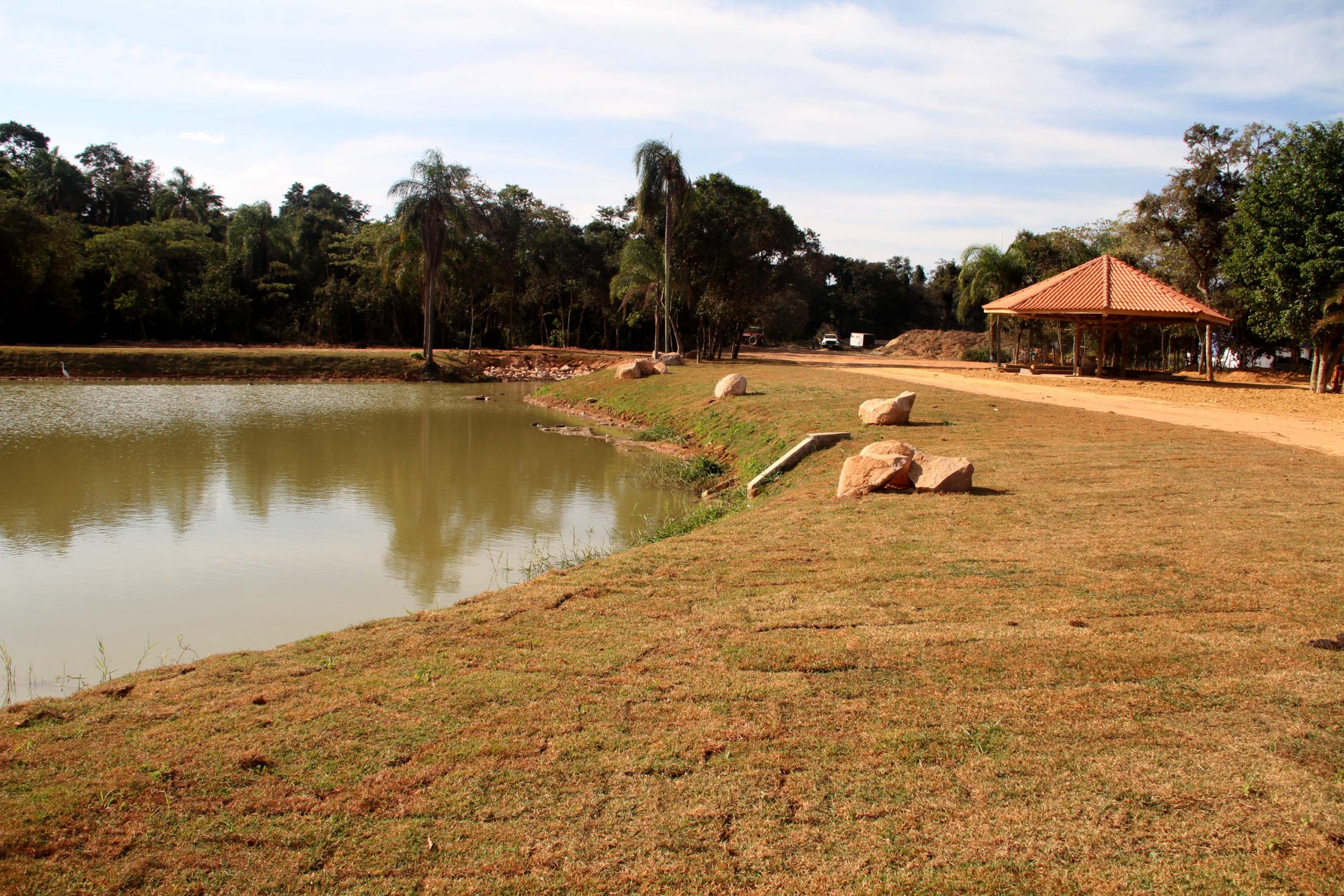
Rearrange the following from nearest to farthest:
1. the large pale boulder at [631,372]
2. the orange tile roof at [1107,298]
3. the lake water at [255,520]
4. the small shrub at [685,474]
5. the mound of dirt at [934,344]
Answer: the lake water at [255,520] < the small shrub at [685,474] < the orange tile roof at [1107,298] < the large pale boulder at [631,372] < the mound of dirt at [934,344]

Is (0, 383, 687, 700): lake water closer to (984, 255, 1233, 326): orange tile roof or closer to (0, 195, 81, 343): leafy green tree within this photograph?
(0, 195, 81, 343): leafy green tree

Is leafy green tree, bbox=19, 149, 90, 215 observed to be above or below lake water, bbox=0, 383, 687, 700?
above

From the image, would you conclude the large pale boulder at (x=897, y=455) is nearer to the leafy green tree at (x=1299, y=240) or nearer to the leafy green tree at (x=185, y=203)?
the leafy green tree at (x=1299, y=240)

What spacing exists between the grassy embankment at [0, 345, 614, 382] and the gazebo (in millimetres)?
21430

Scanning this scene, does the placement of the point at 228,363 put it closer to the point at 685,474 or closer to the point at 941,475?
the point at 685,474

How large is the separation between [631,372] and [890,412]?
556 inches

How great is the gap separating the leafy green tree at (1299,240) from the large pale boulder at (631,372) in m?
17.1

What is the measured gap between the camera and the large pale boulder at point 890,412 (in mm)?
13250

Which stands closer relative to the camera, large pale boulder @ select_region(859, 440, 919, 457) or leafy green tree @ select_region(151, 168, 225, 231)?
large pale boulder @ select_region(859, 440, 919, 457)

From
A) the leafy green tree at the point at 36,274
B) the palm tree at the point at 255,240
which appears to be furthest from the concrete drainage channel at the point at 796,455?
the palm tree at the point at 255,240

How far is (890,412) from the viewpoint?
13219 mm

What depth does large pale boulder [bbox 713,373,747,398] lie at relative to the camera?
64.3 ft

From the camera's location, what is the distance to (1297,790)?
128 inches

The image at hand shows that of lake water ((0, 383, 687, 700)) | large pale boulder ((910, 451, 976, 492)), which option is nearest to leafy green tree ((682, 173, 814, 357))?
lake water ((0, 383, 687, 700))
